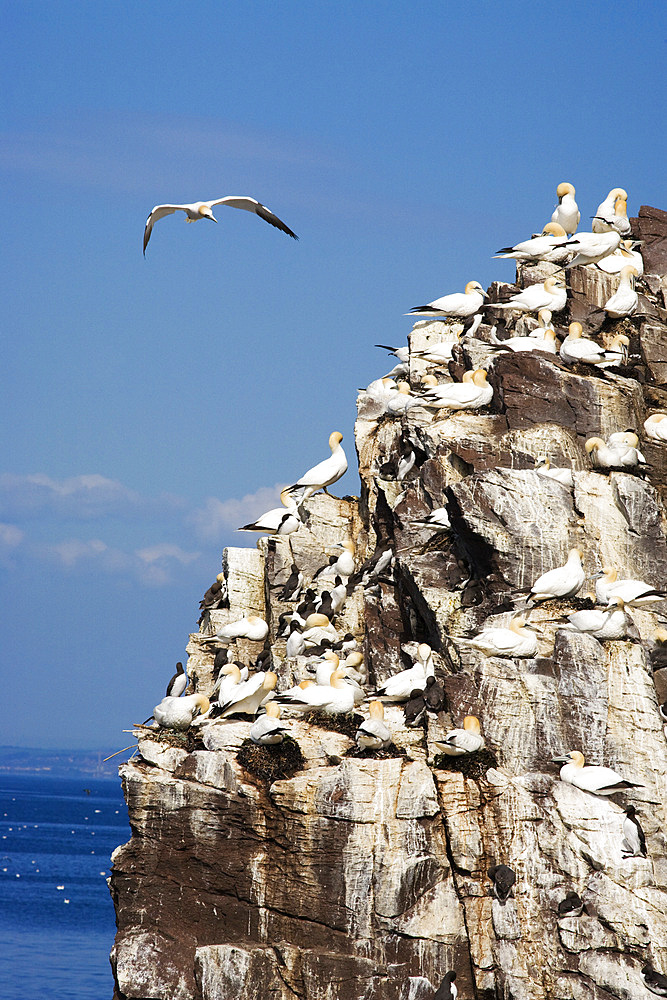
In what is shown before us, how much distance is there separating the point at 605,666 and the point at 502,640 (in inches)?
56.1

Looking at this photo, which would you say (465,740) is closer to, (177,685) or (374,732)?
(374,732)

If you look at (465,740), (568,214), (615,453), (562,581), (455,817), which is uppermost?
(568,214)

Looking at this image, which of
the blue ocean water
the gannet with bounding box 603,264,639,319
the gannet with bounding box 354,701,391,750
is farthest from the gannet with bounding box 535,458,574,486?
the blue ocean water

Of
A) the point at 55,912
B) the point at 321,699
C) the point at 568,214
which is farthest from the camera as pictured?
the point at 55,912

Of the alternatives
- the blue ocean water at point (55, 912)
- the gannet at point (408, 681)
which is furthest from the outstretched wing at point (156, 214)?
the blue ocean water at point (55, 912)

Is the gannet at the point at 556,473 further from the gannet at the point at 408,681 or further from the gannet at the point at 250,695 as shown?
the gannet at the point at 250,695

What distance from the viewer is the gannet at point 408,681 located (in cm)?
1700

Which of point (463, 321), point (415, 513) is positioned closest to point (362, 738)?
point (415, 513)

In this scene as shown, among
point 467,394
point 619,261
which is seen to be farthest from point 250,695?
point 619,261

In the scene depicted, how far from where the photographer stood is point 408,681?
17.0 meters

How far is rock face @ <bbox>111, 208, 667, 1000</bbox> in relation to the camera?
1490cm

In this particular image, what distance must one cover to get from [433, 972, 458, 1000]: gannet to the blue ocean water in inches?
1085

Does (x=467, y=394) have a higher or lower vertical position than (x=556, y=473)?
higher

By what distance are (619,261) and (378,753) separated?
12.1m
